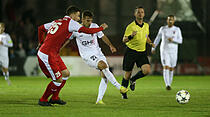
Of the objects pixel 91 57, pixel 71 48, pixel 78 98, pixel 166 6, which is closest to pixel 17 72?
pixel 71 48

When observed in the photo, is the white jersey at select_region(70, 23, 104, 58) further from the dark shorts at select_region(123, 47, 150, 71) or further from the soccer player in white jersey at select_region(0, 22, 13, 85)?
the soccer player in white jersey at select_region(0, 22, 13, 85)

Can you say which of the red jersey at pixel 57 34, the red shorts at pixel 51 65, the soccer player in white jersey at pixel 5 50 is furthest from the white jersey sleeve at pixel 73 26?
the soccer player in white jersey at pixel 5 50

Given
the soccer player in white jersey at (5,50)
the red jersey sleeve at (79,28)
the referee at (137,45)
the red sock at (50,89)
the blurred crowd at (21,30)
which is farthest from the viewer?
the blurred crowd at (21,30)

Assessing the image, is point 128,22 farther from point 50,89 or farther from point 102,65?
point 50,89

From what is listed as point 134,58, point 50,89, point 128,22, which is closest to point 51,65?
point 50,89

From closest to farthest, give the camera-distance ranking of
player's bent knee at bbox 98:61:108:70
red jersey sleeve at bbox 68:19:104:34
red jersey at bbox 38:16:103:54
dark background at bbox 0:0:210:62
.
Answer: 1. red jersey sleeve at bbox 68:19:104:34
2. red jersey at bbox 38:16:103:54
3. player's bent knee at bbox 98:61:108:70
4. dark background at bbox 0:0:210:62

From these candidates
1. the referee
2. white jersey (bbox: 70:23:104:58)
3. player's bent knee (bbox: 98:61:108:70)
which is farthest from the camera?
the referee

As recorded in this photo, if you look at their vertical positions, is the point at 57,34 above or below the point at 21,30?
above

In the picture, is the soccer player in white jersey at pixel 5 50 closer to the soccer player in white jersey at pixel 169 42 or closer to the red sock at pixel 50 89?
the soccer player in white jersey at pixel 169 42

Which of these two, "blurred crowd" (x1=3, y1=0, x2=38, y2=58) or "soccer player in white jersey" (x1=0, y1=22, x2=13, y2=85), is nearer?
"soccer player in white jersey" (x1=0, y1=22, x2=13, y2=85)

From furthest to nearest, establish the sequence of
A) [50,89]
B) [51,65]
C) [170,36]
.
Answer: [170,36] < [50,89] < [51,65]

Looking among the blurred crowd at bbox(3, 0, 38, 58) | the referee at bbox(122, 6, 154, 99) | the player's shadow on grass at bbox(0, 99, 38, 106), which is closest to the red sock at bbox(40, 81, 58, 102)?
the player's shadow on grass at bbox(0, 99, 38, 106)

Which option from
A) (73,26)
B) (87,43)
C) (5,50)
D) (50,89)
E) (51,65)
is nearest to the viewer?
(73,26)

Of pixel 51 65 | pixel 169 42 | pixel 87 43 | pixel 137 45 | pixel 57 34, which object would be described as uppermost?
pixel 57 34
